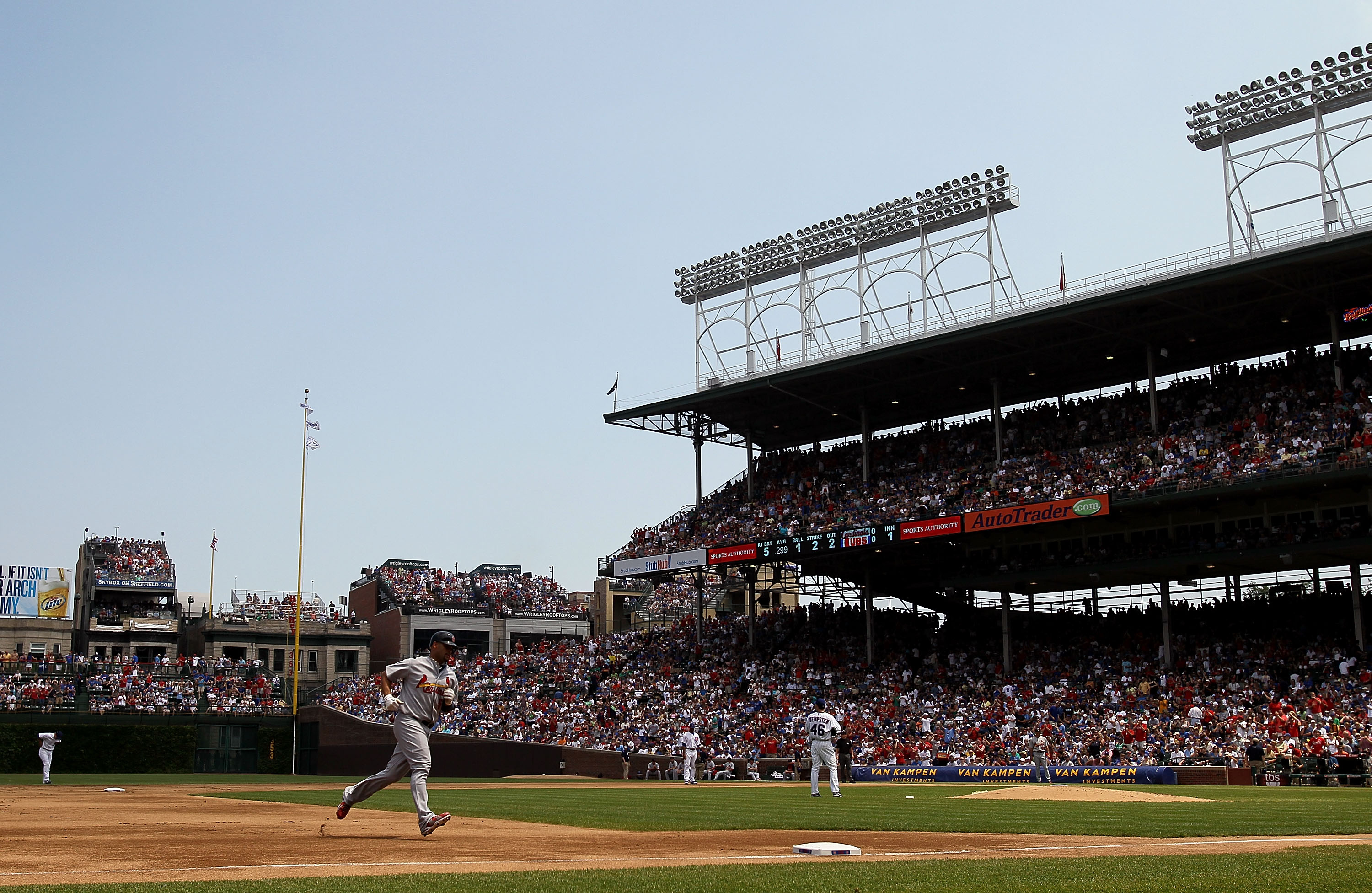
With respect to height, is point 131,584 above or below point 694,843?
above

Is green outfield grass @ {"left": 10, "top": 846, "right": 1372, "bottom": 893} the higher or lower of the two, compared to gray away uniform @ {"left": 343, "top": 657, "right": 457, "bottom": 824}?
lower

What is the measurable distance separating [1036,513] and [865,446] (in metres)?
11.4

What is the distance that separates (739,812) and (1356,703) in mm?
22958

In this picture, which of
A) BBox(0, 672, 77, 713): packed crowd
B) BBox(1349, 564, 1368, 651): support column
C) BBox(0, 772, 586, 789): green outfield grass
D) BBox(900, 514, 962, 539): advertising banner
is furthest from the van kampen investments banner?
BBox(1349, 564, 1368, 651): support column

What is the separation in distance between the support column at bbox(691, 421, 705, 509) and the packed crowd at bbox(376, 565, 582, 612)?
20.0 m

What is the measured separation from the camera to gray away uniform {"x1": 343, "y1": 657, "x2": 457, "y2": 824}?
38.3ft

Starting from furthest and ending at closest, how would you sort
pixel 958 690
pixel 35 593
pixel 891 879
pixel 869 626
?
pixel 35 593 < pixel 869 626 < pixel 958 690 < pixel 891 879

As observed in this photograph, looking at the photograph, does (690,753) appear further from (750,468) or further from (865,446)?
(750,468)

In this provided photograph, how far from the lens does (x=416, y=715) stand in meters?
11.8

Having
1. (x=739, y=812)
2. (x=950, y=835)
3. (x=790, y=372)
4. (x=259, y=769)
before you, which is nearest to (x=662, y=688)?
(x=790, y=372)

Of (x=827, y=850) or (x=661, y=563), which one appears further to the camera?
(x=661, y=563)

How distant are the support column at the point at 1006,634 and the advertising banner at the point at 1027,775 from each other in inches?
348

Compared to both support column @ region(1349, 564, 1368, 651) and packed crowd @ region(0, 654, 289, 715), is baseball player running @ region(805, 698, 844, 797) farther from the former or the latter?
packed crowd @ region(0, 654, 289, 715)

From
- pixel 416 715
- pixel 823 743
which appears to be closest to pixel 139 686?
pixel 823 743
